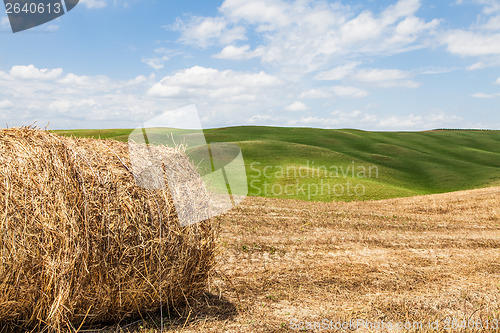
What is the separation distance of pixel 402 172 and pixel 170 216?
52.1 metres

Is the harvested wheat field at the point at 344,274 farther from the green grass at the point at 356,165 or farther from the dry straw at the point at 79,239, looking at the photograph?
the green grass at the point at 356,165

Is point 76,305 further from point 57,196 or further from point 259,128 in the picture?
point 259,128

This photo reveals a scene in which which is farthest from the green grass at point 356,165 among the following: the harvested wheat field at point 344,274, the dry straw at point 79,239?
the dry straw at point 79,239

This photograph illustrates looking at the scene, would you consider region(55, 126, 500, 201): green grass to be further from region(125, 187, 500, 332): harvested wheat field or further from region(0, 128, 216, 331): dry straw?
region(0, 128, 216, 331): dry straw

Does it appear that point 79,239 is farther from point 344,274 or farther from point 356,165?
point 356,165

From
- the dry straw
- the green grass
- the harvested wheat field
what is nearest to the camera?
the dry straw

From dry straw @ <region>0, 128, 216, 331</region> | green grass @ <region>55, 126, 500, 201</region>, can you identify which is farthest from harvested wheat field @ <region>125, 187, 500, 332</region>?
green grass @ <region>55, 126, 500, 201</region>

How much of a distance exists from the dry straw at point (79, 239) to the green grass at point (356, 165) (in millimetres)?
30276

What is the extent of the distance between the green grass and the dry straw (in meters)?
30.3

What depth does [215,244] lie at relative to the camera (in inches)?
293

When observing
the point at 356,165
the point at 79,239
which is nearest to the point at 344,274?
the point at 79,239

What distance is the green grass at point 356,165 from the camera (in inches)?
1564

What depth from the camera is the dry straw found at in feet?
19.1

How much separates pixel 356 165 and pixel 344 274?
145ft
